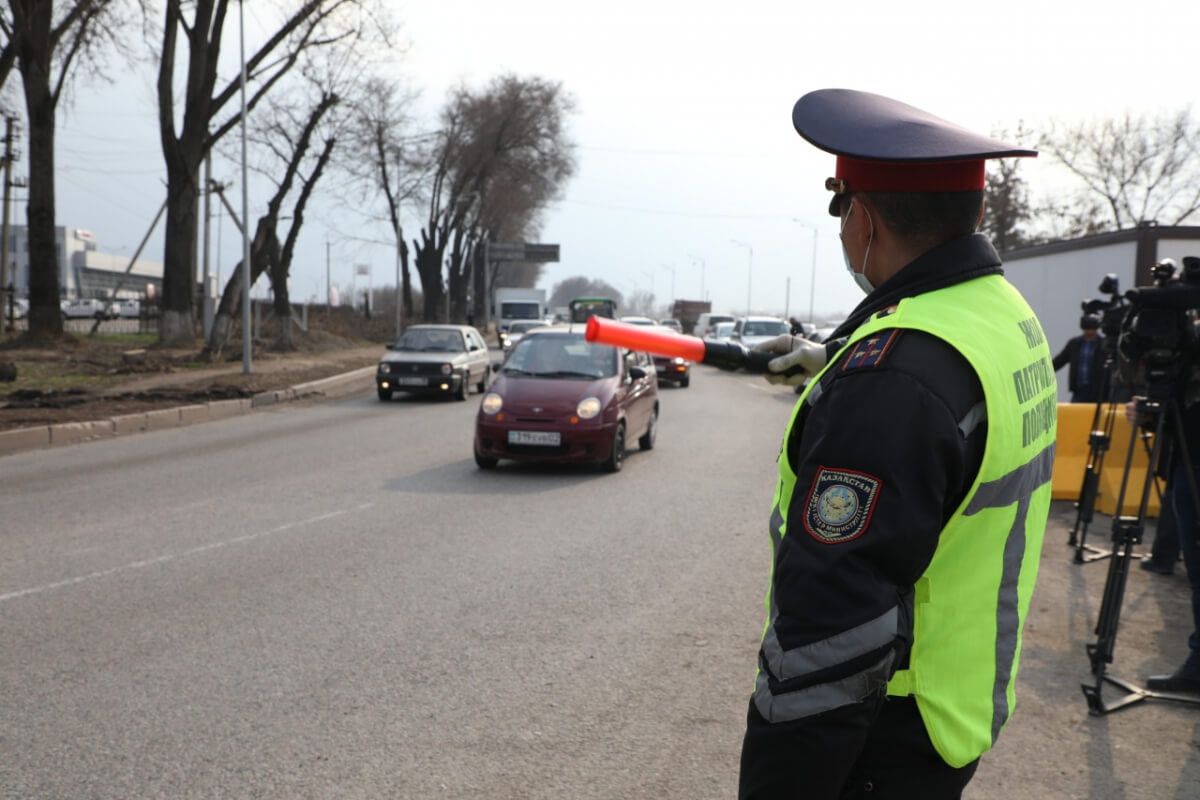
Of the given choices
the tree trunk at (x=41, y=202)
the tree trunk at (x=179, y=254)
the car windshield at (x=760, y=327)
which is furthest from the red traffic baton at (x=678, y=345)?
the car windshield at (x=760, y=327)

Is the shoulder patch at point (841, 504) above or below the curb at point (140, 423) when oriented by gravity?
above

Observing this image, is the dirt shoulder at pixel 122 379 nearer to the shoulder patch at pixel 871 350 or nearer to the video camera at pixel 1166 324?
the video camera at pixel 1166 324

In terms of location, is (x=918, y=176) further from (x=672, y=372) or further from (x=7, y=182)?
(x=7, y=182)

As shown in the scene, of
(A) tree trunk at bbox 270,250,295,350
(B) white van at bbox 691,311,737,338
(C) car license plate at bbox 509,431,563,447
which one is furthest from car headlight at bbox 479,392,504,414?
(B) white van at bbox 691,311,737,338

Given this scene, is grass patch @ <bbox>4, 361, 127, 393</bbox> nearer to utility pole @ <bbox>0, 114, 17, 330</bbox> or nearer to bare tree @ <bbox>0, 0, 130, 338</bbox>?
bare tree @ <bbox>0, 0, 130, 338</bbox>

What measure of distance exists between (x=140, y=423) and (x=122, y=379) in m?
6.78

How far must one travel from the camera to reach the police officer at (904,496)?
1.59 meters

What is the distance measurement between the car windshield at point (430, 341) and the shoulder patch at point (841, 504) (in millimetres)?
22582

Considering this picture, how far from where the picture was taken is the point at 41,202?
1121 inches

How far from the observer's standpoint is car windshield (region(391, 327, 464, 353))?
24.1 meters

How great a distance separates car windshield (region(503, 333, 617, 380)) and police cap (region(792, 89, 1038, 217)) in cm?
1102

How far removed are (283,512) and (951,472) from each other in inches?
332

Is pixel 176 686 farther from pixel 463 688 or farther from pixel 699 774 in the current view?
pixel 699 774

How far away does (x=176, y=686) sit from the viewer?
16.1 feet
